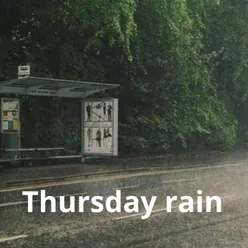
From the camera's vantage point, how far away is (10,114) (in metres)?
16.1

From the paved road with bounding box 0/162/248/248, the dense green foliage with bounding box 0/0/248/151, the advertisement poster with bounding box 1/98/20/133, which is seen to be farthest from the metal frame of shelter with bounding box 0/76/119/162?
the paved road with bounding box 0/162/248/248

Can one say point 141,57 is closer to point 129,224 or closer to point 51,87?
point 51,87

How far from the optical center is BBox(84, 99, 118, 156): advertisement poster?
1727 centimetres

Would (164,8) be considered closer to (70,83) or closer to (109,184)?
(70,83)

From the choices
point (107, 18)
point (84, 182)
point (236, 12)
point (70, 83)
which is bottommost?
point (84, 182)

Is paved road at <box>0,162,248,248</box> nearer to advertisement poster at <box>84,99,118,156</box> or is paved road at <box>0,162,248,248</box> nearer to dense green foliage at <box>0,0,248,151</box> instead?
advertisement poster at <box>84,99,118,156</box>

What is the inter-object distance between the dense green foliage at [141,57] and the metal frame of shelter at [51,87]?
740mm

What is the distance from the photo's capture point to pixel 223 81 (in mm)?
25141

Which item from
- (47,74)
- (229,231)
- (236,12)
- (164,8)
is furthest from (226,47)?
(229,231)

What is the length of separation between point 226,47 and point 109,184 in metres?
12.8

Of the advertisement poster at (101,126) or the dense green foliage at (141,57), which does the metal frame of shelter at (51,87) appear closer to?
the advertisement poster at (101,126)

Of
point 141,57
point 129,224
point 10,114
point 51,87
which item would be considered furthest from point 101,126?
point 129,224

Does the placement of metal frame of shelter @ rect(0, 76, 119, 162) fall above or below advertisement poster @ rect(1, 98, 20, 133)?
above

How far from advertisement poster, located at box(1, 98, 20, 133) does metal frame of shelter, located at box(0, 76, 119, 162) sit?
12.7 inches
